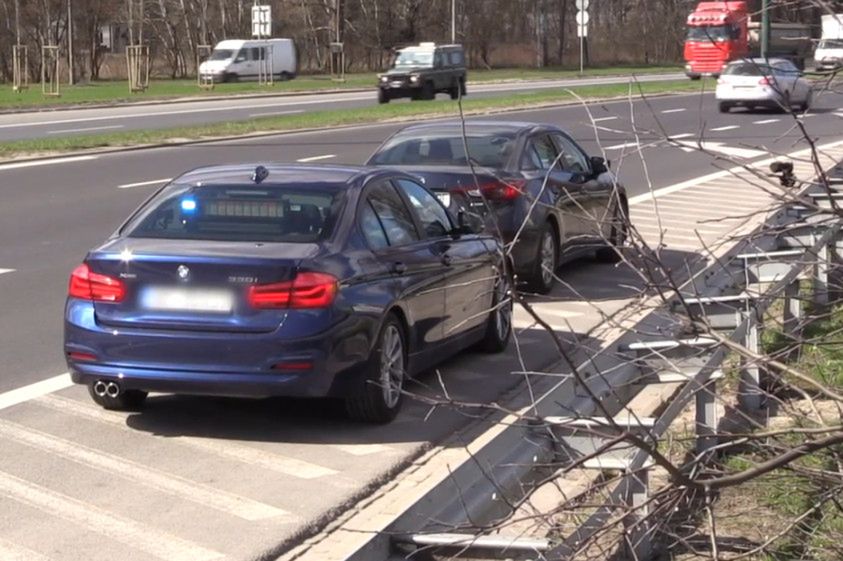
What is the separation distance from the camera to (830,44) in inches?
208

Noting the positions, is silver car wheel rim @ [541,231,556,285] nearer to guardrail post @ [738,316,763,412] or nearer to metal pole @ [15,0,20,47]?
guardrail post @ [738,316,763,412]

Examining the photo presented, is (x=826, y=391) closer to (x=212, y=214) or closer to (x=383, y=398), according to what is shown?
(x=383, y=398)

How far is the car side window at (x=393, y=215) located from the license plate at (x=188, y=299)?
4.54 feet

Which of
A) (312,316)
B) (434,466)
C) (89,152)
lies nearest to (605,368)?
(434,466)

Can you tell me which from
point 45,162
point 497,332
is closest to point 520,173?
point 497,332

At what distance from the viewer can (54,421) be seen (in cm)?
829

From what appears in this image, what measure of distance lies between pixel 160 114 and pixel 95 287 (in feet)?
112

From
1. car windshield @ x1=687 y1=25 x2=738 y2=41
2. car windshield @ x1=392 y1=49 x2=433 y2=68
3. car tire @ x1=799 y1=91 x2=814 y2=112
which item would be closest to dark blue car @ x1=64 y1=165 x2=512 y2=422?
car windshield @ x1=687 y1=25 x2=738 y2=41

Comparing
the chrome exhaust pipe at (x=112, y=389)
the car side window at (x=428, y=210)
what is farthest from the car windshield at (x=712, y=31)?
the chrome exhaust pipe at (x=112, y=389)

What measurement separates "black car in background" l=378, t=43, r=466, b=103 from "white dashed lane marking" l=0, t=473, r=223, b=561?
137ft

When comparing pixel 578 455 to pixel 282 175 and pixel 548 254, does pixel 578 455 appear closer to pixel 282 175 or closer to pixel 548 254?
pixel 282 175

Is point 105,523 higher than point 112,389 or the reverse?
the reverse

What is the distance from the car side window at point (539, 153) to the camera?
43.7ft

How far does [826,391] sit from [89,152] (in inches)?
959
